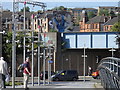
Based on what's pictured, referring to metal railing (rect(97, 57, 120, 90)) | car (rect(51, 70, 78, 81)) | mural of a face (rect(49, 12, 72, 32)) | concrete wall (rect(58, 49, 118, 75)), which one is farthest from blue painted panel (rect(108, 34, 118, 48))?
metal railing (rect(97, 57, 120, 90))

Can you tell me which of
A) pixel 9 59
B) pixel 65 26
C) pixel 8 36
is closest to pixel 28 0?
pixel 8 36

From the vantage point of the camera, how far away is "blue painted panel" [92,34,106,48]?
250ft

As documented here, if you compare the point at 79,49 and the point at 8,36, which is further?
the point at 79,49

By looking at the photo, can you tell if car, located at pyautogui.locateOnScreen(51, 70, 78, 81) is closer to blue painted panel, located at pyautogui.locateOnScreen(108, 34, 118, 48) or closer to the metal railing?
blue painted panel, located at pyautogui.locateOnScreen(108, 34, 118, 48)

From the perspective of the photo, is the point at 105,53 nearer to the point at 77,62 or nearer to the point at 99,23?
the point at 77,62

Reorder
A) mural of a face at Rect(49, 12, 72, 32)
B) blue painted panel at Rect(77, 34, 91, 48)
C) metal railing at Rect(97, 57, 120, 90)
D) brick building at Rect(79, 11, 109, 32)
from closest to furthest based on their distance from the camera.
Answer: metal railing at Rect(97, 57, 120, 90) → blue painted panel at Rect(77, 34, 91, 48) → mural of a face at Rect(49, 12, 72, 32) → brick building at Rect(79, 11, 109, 32)

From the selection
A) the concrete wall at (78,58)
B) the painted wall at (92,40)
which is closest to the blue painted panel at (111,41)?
the painted wall at (92,40)

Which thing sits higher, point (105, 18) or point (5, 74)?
point (105, 18)

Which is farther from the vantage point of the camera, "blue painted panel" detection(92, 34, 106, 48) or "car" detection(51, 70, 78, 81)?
"blue painted panel" detection(92, 34, 106, 48)

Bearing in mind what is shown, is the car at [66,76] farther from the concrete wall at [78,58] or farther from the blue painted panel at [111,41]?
the concrete wall at [78,58]

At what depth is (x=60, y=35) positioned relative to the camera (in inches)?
3152

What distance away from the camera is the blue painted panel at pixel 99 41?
76331 millimetres

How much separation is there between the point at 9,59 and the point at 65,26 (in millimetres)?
60559

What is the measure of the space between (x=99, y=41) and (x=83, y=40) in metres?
2.83
